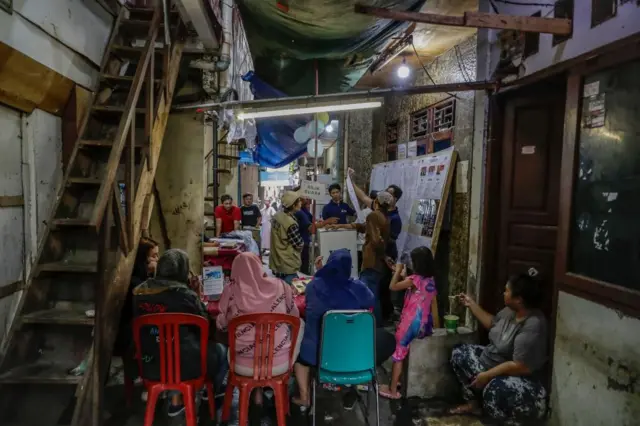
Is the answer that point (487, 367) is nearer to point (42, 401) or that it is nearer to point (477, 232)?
point (477, 232)

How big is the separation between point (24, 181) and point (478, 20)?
4.38 metres

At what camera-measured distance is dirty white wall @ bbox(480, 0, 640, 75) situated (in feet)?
9.32

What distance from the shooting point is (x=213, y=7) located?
476 cm

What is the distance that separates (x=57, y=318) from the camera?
3346mm

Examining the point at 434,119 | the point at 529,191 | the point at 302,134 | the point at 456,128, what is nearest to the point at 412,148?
the point at 434,119

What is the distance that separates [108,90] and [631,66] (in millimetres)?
5202

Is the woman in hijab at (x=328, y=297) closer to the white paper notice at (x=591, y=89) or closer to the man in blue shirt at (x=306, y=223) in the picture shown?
the white paper notice at (x=591, y=89)

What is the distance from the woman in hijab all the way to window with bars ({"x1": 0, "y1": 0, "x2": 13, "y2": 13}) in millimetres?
3364

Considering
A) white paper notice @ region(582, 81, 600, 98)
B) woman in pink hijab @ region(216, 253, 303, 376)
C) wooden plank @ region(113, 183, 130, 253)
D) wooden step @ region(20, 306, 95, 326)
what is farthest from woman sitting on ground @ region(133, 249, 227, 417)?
white paper notice @ region(582, 81, 600, 98)

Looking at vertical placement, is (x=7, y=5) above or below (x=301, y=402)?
above

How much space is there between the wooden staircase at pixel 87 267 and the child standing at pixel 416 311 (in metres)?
2.75

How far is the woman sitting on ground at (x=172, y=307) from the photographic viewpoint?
3258 millimetres

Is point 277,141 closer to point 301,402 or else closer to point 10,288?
point 10,288

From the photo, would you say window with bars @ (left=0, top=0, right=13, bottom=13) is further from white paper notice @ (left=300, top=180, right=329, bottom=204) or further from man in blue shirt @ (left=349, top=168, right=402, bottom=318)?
man in blue shirt @ (left=349, top=168, right=402, bottom=318)
